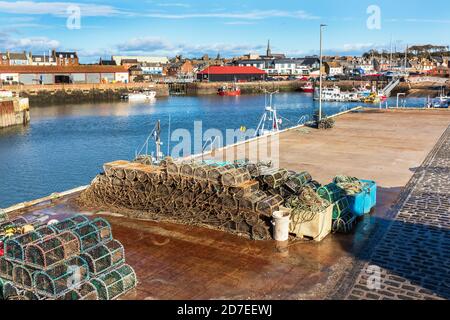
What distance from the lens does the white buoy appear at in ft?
38.6

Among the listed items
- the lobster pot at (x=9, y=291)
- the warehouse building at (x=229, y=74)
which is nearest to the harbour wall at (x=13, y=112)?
the lobster pot at (x=9, y=291)

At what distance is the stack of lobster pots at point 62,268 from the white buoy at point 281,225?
13.6 ft

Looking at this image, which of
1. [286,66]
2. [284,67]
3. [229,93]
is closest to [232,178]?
[229,93]

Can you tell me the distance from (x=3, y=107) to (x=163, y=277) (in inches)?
2037

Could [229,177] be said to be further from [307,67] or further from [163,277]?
[307,67]

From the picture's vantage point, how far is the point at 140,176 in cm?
1456

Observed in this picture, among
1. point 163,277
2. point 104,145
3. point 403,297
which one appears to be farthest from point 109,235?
point 104,145

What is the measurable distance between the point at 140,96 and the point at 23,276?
9160cm

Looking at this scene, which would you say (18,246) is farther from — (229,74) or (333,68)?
(333,68)

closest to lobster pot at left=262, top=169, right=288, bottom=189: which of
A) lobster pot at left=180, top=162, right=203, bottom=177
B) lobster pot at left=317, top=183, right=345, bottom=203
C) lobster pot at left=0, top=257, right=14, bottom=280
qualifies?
lobster pot at left=317, top=183, right=345, bottom=203

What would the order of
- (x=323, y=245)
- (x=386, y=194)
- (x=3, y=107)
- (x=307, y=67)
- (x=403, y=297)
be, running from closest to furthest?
(x=403, y=297) < (x=323, y=245) < (x=386, y=194) < (x=3, y=107) < (x=307, y=67)

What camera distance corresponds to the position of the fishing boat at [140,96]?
96.9 m

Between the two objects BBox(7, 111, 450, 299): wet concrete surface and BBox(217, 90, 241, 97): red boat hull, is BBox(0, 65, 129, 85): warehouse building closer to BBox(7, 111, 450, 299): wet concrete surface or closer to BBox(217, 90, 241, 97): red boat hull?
BBox(217, 90, 241, 97): red boat hull

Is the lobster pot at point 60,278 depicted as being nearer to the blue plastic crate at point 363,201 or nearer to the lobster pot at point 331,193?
the lobster pot at point 331,193
